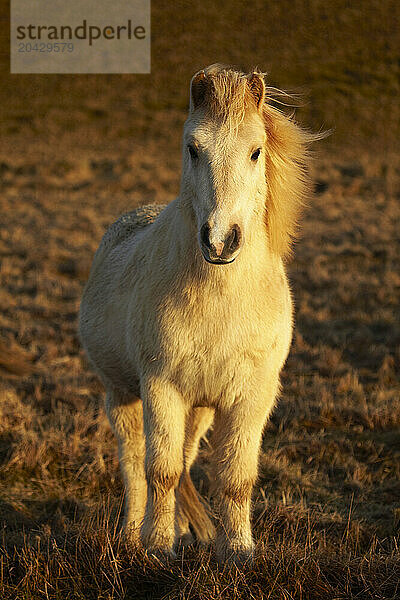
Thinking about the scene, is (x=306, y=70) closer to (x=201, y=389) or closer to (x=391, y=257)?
(x=391, y=257)

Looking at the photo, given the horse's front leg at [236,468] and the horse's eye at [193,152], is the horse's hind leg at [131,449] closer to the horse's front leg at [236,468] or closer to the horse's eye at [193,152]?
the horse's front leg at [236,468]

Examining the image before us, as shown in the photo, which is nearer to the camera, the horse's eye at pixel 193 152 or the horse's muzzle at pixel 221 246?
the horse's muzzle at pixel 221 246

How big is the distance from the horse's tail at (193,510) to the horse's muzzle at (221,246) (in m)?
1.83

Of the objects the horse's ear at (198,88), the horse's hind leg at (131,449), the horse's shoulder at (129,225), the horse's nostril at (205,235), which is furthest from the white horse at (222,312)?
the horse's shoulder at (129,225)

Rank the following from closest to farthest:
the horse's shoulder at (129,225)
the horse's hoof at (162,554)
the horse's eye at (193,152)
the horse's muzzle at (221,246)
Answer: the horse's muzzle at (221,246) < the horse's eye at (193,152) < the horse's hoof at (162,554) < the horse's shoulder at (129,225)

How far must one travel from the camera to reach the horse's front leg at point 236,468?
351 centimetres

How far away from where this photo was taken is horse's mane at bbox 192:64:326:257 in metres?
3.12

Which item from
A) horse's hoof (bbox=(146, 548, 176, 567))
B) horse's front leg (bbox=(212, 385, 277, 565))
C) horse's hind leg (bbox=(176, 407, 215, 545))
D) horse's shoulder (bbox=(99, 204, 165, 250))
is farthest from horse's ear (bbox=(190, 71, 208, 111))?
horse's hoof (bbox=(146, 548, 176, 567))

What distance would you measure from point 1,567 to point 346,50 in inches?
1505

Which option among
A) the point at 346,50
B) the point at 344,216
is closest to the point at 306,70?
the point at 346,50

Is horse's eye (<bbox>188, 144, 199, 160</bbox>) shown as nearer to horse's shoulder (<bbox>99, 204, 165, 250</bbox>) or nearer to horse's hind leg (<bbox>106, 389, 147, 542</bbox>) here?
horse's shoulder (<bbox>99, 204, 165, 250</bbox>)

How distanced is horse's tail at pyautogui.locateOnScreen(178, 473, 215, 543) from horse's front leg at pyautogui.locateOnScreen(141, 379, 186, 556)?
544mm

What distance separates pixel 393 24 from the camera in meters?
36.7

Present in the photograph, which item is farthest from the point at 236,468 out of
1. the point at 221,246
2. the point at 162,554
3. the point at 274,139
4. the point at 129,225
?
the point at 129,225
